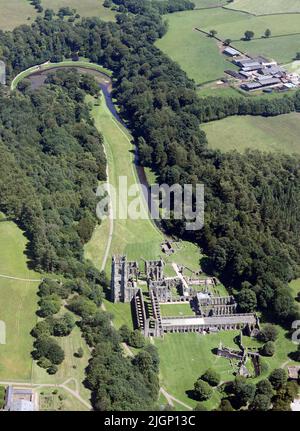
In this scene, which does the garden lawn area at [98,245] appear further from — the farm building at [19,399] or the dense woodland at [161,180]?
the farm building at [19,399]

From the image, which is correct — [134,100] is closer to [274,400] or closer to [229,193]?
[229,193]

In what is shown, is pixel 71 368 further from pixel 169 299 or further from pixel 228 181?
pixel 228 181

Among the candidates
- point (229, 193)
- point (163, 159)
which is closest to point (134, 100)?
point (163, 159)

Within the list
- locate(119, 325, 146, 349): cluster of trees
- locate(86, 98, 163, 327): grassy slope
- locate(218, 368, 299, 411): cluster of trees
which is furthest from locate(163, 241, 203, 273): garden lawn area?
locate(218, 368, 299, 411): cluster of trees

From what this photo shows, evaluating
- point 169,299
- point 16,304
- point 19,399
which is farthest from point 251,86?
point 19,399

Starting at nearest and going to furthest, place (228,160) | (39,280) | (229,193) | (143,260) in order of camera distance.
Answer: (39,280) → (143,260) → (229,193) → (228,160)

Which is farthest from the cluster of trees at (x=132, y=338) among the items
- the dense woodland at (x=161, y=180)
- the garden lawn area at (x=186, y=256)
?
the garden lawn area at (x=186, y=256)
